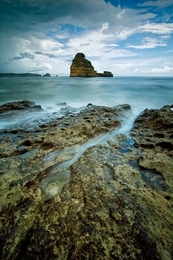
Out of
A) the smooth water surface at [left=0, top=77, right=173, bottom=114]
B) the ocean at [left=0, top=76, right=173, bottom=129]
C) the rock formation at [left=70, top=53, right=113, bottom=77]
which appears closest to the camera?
the ocean at [left=0, top=76, right=173, bottom=129]

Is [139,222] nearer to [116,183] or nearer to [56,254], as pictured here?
[116,183]

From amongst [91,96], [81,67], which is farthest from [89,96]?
[81,67]

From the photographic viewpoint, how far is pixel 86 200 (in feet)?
6.86

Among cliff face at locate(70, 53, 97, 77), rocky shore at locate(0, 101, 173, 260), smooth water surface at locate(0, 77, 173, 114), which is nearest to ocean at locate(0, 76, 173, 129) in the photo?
smooth water surface at locate(0, 77, 173, 114)

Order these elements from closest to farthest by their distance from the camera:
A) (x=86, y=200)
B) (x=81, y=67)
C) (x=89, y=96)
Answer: (x=86, y=200)
(x=89, y=96)
(x=81, y=67)

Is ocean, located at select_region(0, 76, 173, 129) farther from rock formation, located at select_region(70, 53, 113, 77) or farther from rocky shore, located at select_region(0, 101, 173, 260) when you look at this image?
rock formation, located at select_region(70, 53, 113, 77)

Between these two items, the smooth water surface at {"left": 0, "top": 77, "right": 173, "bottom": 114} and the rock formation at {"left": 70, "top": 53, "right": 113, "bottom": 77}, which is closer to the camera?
the smooth water surface at {"left": 0, "top": 77, "right": 173, "bottom": 114}

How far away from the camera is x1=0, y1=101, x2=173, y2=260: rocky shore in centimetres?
156

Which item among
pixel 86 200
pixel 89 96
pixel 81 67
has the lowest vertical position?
pixel 89 96

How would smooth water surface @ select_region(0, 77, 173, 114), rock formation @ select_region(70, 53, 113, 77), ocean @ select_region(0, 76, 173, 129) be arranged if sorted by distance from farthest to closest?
rock formation @ select_region(70, 53, 113, 77)
smooth water surface @ select_region(0, 77, 173, 114)
ocean @ select_region(0, 76, 173, 129)

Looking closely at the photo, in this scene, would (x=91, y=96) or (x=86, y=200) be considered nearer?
(x=86, y=200)

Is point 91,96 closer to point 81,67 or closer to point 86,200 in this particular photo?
point 86,200

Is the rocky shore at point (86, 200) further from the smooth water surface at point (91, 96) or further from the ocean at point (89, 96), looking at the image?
the smooth water surface at point (91, 96)

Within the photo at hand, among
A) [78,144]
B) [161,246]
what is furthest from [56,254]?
[78,144]
